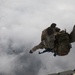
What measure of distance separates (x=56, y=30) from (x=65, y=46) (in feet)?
5.53

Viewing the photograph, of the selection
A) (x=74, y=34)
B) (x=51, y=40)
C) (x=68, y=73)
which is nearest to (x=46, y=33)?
(x=51, y=40)

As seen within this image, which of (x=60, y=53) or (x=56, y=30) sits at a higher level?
(x=56, y=30)

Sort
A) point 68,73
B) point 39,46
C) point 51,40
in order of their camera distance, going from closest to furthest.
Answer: point 51,40 → point 39,46 → point 68,73

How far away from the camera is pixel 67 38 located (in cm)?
2411

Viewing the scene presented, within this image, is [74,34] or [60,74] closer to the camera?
[74,34]

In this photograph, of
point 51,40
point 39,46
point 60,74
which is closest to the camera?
point 51,40

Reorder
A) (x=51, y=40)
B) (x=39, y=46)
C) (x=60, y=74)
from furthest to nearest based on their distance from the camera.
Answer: (x=60, y=74)
(x=39, y=46)
(x=51, y=40)

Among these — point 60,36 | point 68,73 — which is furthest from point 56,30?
point 68,73

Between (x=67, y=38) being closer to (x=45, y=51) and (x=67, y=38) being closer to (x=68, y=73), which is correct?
→ (x=45, y=51)

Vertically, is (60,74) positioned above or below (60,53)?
above

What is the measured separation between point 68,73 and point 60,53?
355 inches

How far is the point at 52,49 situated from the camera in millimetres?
24984

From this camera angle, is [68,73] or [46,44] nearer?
[46,44]

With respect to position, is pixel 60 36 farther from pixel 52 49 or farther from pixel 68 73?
pixel 68 73
